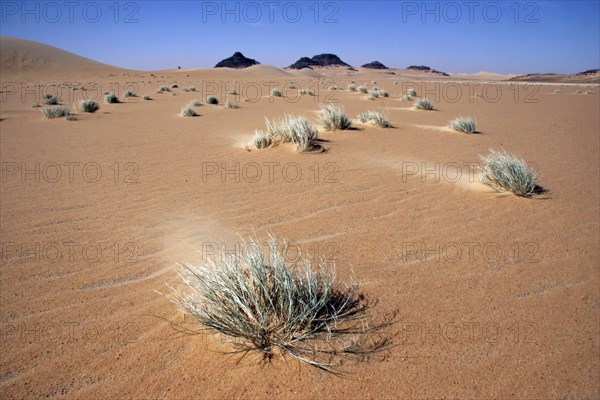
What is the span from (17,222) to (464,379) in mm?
4201

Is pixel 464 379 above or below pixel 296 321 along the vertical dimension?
below

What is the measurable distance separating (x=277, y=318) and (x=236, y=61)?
Answer: 106 m

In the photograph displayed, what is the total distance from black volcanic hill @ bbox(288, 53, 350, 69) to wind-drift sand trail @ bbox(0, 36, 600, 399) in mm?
109474

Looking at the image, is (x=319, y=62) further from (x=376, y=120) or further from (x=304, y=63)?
(x=376, y=120)

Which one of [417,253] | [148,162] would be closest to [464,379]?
[417,253]

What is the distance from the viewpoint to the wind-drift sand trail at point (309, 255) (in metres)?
1.88

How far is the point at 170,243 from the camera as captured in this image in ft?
10.8

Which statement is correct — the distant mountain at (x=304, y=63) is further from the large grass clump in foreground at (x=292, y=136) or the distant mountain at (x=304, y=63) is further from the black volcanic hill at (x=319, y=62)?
the large grass clump in foreground at (x=292, y=136)

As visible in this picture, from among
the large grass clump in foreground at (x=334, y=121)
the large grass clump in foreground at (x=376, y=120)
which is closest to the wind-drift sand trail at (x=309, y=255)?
the large grass clump in foreground at (x=334, y=121)

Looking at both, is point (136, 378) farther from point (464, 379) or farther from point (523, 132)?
point (523, 132)

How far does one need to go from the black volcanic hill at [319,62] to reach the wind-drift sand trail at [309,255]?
109 metres

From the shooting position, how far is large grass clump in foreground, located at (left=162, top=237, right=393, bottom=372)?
1978 millimetres

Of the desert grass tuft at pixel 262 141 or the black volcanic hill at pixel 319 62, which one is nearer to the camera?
the desert grass tuft at pixel 262 141

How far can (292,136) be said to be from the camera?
6664mm
